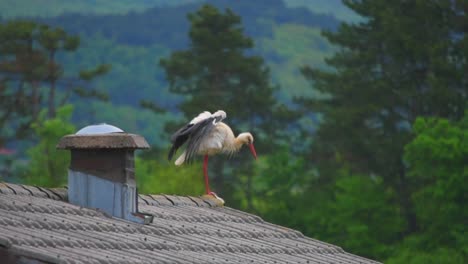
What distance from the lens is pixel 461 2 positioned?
59.7 m

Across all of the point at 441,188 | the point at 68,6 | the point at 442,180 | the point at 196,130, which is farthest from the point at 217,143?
the point at 68,6

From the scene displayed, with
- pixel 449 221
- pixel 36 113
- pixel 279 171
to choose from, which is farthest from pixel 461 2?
pixel 36 113

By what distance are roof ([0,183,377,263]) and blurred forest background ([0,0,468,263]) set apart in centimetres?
3621

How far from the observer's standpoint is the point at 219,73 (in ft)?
239

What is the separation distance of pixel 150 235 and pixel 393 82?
172 ft

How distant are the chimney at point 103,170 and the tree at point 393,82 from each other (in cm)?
4613

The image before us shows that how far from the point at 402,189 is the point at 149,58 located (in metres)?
84.0

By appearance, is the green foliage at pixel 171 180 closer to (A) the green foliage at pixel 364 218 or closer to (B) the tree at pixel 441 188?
(A) the green foliage at pixel 364 218

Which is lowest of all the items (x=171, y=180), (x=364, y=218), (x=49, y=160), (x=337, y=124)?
(x=364, y=218)

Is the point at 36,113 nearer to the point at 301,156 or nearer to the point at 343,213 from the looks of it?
the point at 301,156

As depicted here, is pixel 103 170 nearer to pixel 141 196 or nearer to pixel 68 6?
pixel 141 196

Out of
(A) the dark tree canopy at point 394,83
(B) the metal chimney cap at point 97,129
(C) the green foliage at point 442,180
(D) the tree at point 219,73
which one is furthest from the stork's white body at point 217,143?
(D) the tree at point 219,73

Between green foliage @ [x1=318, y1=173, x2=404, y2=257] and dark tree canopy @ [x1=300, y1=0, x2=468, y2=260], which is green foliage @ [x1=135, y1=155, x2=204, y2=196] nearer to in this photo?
green foliage @ [x1=318, y1=173, x2=404, y2=257]

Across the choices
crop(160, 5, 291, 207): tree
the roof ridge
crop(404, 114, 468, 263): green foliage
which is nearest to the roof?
the roof ridge
